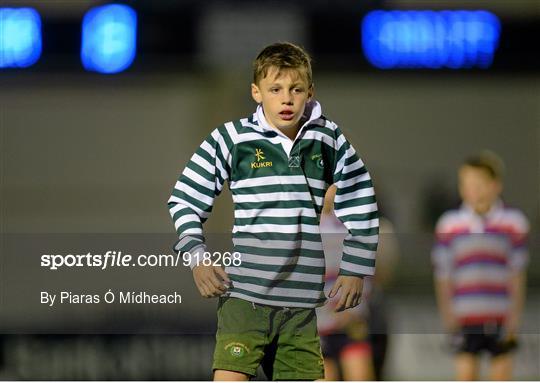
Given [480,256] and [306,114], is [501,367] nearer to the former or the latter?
[480,256]

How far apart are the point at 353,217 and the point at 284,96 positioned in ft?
1.73

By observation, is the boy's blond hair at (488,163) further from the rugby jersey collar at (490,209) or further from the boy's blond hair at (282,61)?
the boy's blond hair at (282,61)

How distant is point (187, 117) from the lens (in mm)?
5598

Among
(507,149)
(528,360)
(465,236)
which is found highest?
(507,149)

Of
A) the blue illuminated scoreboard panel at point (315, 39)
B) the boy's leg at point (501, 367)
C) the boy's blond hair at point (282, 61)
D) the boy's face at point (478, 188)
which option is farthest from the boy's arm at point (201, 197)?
the boy's leg at point (501, 367)

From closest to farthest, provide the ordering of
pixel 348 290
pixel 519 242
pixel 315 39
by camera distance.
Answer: pixel 348 290 < pixel 315 39 < pixel 519 242

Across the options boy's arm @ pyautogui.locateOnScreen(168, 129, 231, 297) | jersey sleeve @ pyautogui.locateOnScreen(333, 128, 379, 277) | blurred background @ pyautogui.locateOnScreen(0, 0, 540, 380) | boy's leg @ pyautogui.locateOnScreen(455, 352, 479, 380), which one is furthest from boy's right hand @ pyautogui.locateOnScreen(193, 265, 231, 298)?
boy's leg @ pyautogui.locateOnScreen(455, 352, 479, 380)

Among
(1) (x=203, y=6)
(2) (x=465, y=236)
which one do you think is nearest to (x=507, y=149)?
(2) (x=465, y=236)

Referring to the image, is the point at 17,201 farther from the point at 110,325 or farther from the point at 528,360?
the point at 528,360

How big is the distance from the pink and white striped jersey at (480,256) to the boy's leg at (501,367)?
186 millimetres

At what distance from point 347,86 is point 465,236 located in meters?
0.81

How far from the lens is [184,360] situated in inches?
228

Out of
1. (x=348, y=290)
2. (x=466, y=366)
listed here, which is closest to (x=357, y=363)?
(x=466, y=366)

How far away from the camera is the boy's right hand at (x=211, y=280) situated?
5.16 meters
